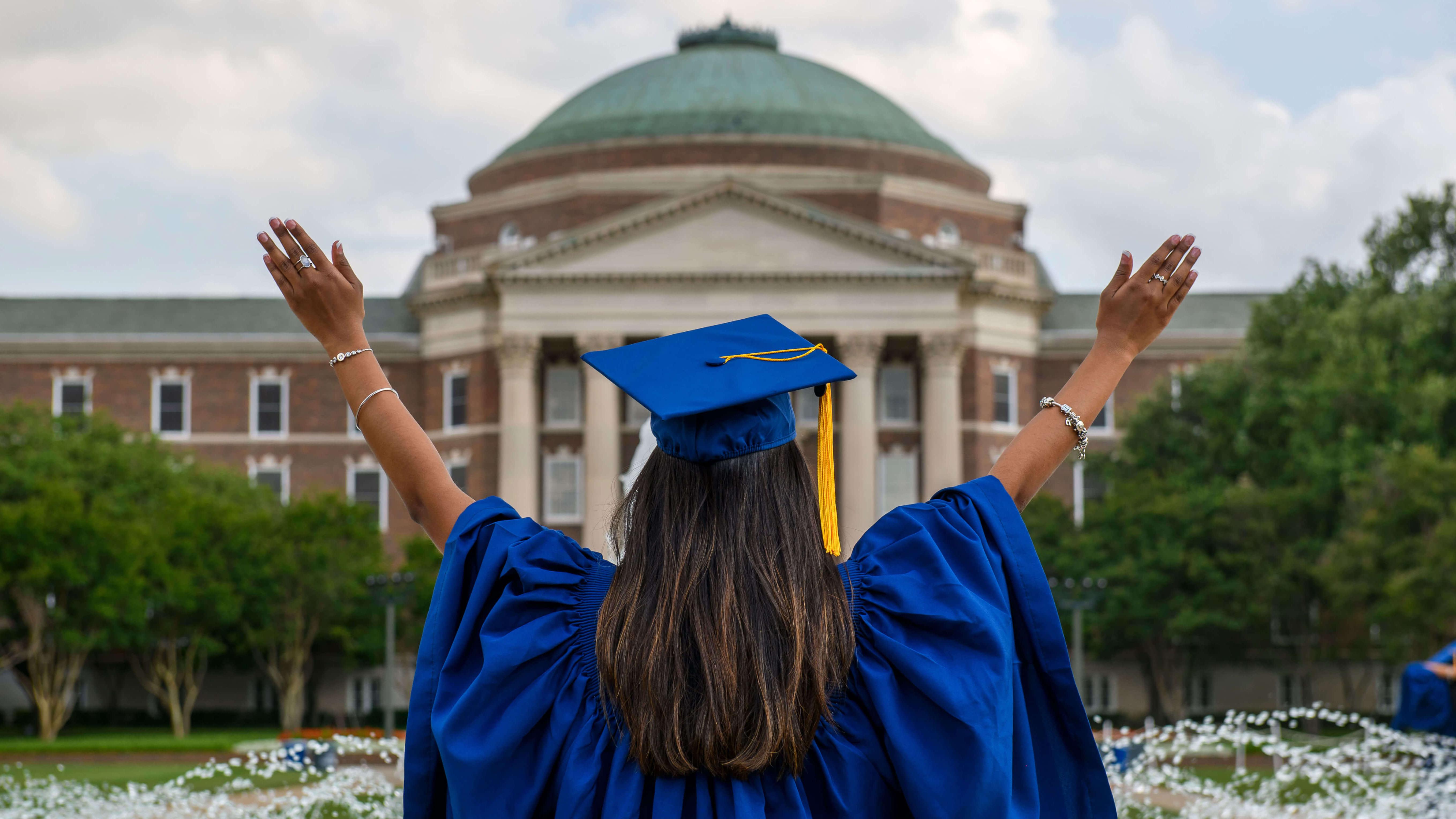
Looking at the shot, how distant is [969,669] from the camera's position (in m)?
3.07

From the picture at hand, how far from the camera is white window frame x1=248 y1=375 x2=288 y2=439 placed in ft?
211

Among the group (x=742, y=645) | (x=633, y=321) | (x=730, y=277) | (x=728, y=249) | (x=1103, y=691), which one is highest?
(x=728, y=249)

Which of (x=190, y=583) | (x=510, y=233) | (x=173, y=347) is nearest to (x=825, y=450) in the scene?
(x=190, y=583)

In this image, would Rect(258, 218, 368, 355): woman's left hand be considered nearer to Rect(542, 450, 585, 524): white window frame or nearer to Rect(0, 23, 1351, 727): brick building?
Rect(0, 23, 1351, 727): brick building

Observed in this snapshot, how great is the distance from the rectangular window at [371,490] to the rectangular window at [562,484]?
6.72m

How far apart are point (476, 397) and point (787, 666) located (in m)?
60.2

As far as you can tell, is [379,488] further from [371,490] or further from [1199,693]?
[1199,693]

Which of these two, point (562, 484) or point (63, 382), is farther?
point (63, 382)

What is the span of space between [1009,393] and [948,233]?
747cm

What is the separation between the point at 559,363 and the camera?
62562 millimetres

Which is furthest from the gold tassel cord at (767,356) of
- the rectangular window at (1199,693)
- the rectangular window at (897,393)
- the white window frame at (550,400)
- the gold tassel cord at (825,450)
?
the rectangular window at (897,393)

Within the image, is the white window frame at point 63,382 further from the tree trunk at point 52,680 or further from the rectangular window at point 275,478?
the tree trunk at point 52,680

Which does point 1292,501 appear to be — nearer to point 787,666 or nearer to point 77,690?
point 77,690

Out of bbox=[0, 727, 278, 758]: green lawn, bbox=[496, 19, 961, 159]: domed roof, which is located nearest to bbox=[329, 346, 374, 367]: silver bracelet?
bbox=[0, 727, 278, 758]: green lawn
